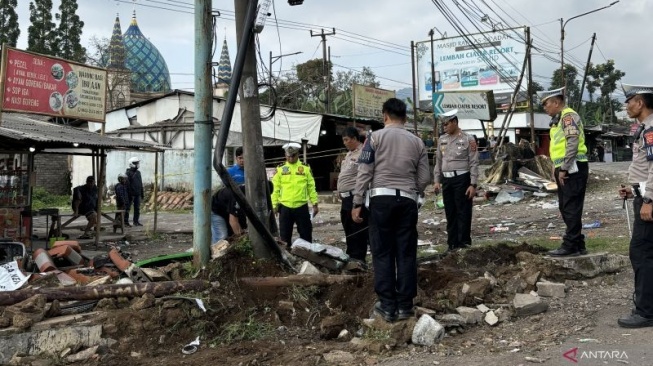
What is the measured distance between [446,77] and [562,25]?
22.8 ft

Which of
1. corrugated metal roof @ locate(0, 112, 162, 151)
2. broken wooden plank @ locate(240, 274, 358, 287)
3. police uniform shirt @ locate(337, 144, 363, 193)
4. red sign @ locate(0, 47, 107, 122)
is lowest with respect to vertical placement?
broken wooden plank @ locate(240, 274, 358, 287)

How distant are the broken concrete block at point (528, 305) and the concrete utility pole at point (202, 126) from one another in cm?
306

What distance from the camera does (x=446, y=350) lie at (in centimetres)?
430

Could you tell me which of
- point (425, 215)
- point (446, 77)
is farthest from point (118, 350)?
point (446, 77)

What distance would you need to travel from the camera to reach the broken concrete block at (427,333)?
4.41 meters

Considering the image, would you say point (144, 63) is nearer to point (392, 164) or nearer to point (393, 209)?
point (392, 164)

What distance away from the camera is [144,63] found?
45312 millimetres

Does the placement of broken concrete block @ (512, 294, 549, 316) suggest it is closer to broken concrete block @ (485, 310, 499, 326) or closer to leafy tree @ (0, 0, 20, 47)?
broken concrete block @ (485, 310, 499, 326)

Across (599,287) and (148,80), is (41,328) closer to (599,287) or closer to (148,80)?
(599,287)

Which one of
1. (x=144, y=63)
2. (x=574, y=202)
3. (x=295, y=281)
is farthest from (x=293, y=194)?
(x=144, y=63)

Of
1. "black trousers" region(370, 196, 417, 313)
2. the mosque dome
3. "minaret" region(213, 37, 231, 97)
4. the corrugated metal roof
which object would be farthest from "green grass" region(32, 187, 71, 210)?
"black trousers" region(370, 196, 417, 313)

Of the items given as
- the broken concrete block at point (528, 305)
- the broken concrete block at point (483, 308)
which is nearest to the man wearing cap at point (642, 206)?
the broken concrete block at point (528, 305)

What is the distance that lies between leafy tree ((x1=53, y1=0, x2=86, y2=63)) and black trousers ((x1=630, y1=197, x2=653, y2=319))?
36006 mm

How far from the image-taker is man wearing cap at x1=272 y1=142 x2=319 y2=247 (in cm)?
775
